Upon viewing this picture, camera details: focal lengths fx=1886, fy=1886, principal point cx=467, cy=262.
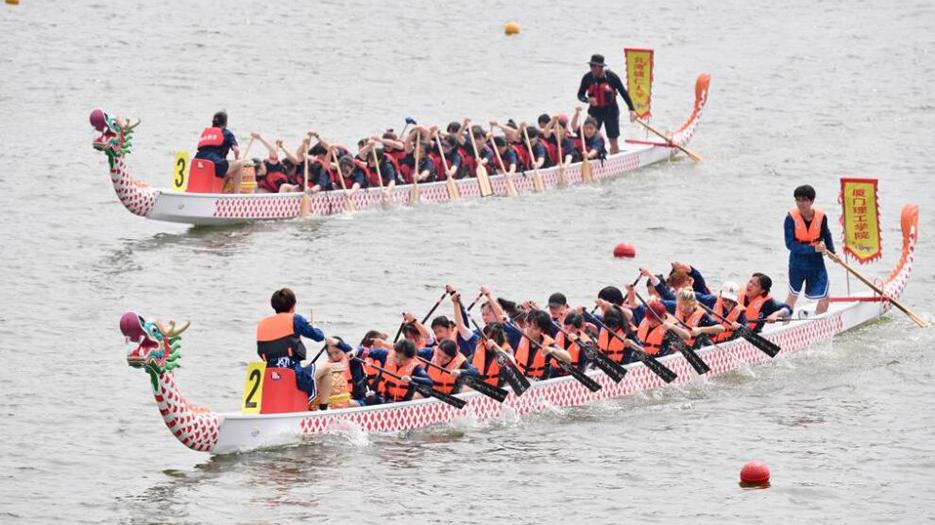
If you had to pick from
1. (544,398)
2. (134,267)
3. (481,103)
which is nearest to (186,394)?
(544,398)

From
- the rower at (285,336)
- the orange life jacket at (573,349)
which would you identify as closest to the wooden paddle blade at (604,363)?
the orange life jacket at (573,349)

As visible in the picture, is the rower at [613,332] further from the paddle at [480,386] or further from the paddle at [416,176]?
the paddle at [416,176]

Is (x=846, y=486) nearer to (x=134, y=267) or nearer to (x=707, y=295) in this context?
(x=707, y=295)

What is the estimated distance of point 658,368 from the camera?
2277 cm

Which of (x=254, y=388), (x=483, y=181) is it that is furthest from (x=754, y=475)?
(x=483, y=181)

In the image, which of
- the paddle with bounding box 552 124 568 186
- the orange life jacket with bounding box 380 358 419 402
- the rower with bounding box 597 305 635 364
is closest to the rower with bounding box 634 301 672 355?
the rower with bounding box 597 305 635 364

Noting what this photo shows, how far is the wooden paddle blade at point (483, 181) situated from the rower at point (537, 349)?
35.3ft

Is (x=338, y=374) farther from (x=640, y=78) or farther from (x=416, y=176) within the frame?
(x=640, y=78)

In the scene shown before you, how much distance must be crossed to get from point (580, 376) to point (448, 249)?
8429mm

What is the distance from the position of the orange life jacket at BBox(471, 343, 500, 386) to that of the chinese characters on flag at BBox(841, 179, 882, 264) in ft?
20.9

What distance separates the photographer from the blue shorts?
954 inches

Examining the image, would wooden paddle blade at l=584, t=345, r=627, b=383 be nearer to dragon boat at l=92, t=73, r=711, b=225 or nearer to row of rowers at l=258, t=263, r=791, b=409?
row of rowers at l=258, t=263, r=791, b=409

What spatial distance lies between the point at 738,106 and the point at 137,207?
16.8m

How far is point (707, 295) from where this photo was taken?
78.4 ft
